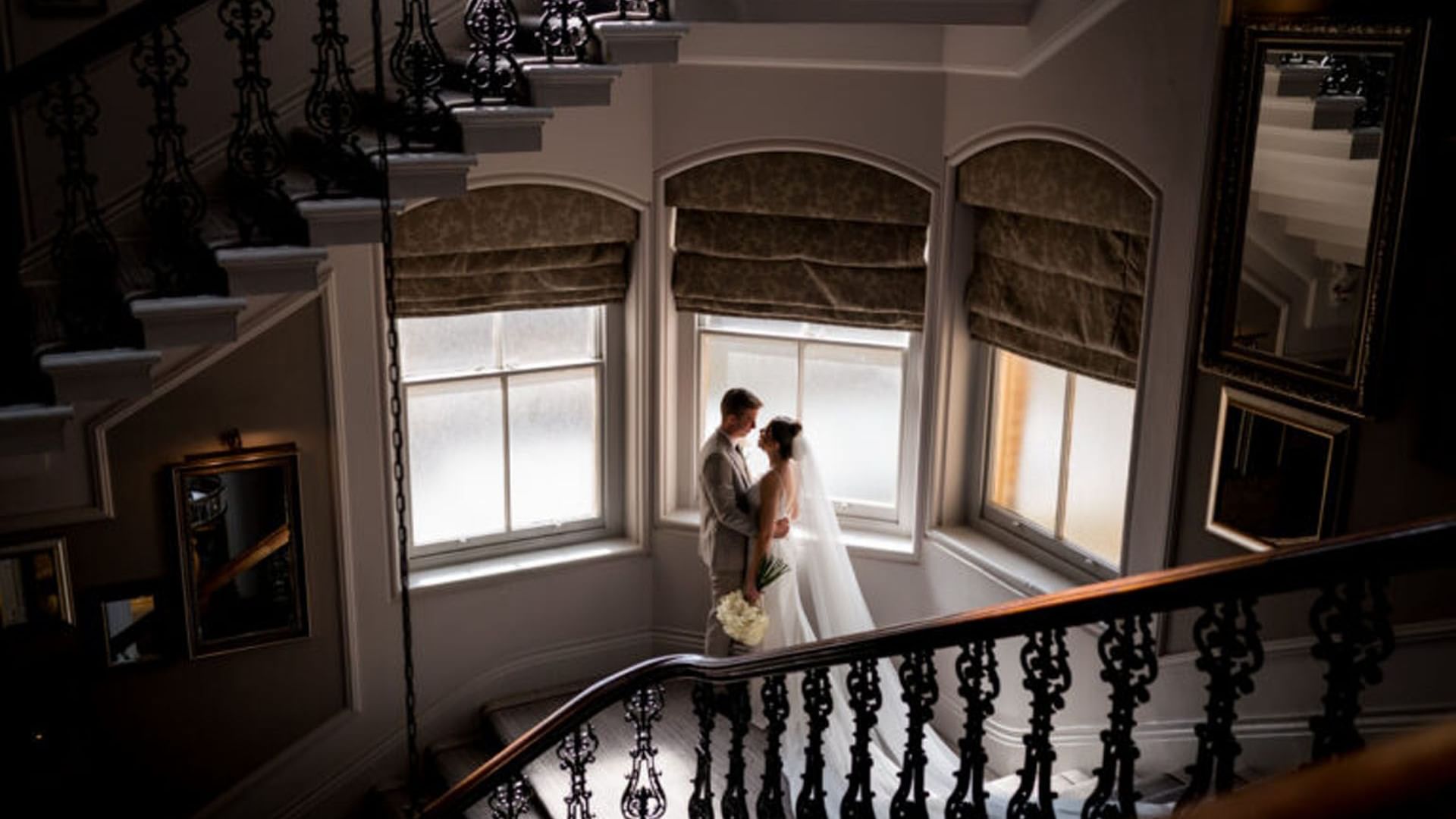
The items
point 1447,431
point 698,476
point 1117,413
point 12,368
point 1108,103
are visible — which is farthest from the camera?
point 698,476

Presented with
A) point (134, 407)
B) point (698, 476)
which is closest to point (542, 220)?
point (698, 476)

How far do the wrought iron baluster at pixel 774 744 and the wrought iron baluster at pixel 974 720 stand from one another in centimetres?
55

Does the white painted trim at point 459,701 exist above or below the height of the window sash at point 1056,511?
below

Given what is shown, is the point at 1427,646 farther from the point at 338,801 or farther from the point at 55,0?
the point at 55,0

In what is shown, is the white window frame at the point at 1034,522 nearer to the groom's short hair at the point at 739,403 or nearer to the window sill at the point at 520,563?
the groom's short hair at the point at 739,403

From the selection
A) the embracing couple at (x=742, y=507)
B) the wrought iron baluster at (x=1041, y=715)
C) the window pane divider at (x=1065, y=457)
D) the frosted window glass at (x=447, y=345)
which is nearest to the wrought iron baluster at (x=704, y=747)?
the wrought iron baluster at (x=1041, y=715)

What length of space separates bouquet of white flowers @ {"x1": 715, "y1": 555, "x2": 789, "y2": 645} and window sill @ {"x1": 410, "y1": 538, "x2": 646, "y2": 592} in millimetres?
997

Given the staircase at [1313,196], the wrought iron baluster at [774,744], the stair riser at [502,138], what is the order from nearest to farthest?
the wrought iron baluster at [774,744]
the staircase at [1313,196]
the stair riser at [502,138]

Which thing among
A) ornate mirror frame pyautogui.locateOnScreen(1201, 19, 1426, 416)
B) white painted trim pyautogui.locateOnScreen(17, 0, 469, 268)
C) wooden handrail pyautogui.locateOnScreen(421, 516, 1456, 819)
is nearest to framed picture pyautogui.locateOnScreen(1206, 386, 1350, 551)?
ornate mirror frame pyautogui.locateOnScreen(1201, 19, 1426, 416)

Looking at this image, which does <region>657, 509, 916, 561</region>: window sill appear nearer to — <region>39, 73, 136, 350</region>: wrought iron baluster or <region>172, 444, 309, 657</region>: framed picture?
<region>172, 444, 309, 657</region>: framed picture

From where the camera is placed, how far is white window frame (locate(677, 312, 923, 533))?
6137 mm

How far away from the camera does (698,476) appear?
580 centimetres

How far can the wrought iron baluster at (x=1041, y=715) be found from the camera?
263 centimetres

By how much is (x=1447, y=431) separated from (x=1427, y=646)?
24.6 inches
